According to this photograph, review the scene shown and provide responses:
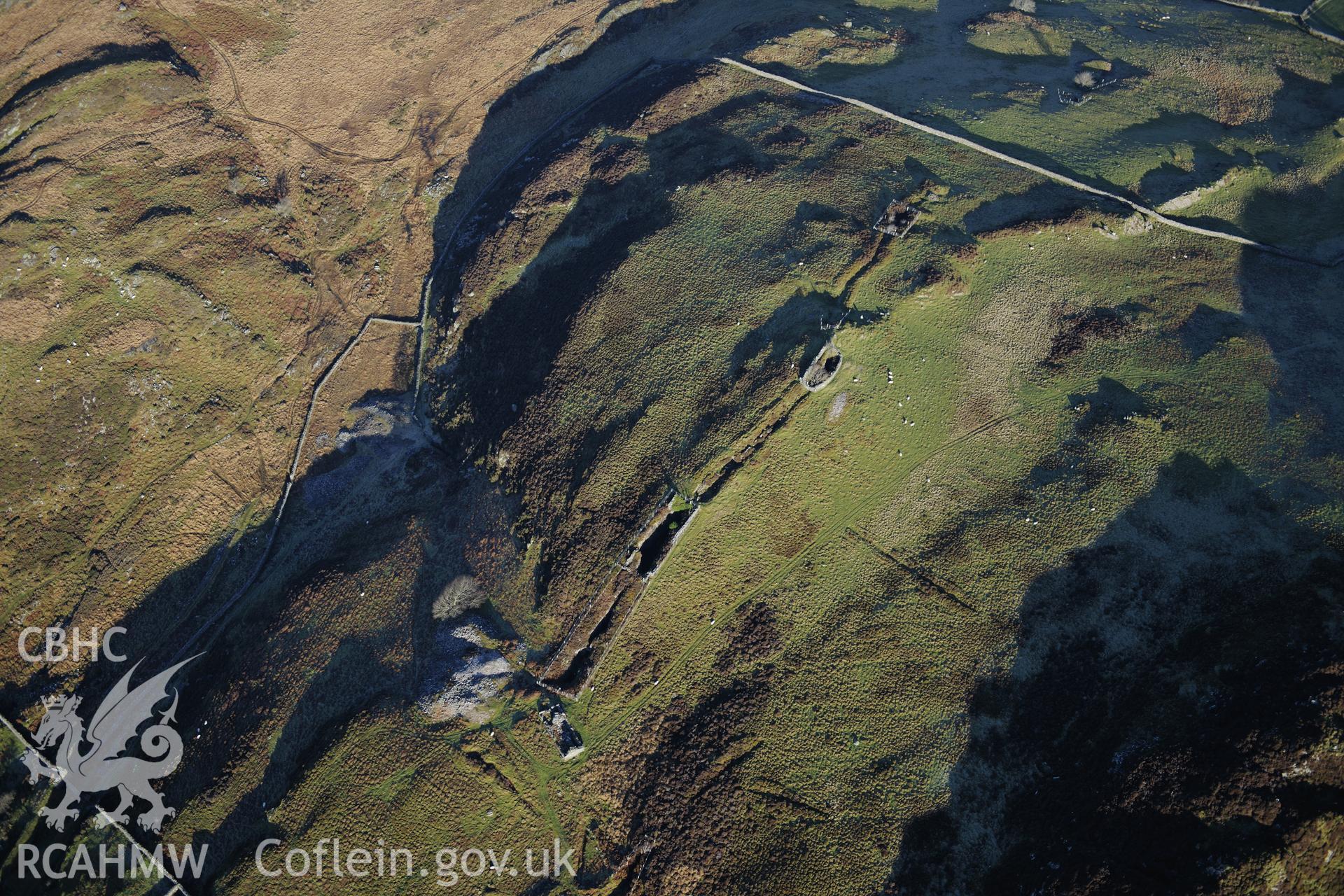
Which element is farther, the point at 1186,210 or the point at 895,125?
the point at 895,125

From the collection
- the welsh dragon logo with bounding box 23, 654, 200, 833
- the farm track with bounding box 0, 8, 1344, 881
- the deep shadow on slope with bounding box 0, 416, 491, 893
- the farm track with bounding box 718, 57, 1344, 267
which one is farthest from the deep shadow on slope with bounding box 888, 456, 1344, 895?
the welsh dragon logo with bounding box 23, 654, 200, 833

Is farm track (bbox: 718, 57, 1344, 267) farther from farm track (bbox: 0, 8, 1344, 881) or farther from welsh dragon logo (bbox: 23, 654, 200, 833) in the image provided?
welsh dragon logo (bbox: 23, 654, 200, 833)

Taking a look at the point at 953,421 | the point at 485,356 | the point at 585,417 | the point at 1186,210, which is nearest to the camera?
the point at 953,421

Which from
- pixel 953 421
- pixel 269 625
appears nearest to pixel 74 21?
pixel 269 625

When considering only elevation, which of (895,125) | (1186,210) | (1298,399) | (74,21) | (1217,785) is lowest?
(1217,785)

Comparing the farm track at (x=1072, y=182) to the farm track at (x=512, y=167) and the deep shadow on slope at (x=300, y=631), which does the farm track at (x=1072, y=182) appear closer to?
the farm track at (x=512, y=167)

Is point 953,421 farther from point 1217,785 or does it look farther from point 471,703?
point 471,703
